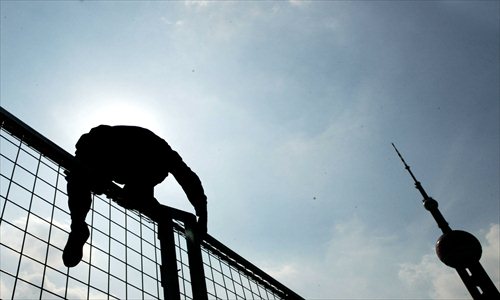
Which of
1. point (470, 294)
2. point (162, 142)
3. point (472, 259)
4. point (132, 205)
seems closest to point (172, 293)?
point (132, 205)

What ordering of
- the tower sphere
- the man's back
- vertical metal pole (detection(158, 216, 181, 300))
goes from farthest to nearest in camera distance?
the tower sphere < the man's back < vertical metal pole (detection(158, 216, 181, 300))

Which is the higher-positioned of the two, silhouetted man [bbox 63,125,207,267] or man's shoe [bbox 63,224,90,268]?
silhouetted man [bbox 63,125,207,267]

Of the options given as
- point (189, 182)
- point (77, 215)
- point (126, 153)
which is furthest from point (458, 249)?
point (77, 215)

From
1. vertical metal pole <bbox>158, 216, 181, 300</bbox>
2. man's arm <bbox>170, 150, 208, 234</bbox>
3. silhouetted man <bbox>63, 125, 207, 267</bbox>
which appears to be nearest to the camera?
vertical metal pole <bbox>158, 216, 181, 300</bbox>

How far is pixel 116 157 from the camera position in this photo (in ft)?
10.7

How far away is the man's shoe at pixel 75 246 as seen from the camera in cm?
246

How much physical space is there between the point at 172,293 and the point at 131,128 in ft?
5.91

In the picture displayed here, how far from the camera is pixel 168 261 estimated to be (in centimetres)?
256

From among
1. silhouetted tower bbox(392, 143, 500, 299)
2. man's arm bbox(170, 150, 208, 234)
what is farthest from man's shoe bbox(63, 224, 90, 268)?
silhouetted tower bbox(392, 143, 500, 299)

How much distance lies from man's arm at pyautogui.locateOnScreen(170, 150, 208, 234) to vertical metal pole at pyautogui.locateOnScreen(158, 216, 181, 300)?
0.63 meters

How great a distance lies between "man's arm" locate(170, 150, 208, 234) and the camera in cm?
349

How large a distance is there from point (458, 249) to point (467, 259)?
1.07 metres

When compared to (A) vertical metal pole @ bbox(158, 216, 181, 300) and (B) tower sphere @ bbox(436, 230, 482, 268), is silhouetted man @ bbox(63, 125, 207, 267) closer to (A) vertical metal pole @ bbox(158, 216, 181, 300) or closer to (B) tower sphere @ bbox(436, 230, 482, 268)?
(A) vertical metal pole @ bbox(158, 216, 181, 300)

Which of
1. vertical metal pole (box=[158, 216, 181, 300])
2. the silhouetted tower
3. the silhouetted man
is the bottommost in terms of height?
vertical metal pole (box=[158, 216, 181, 300])
